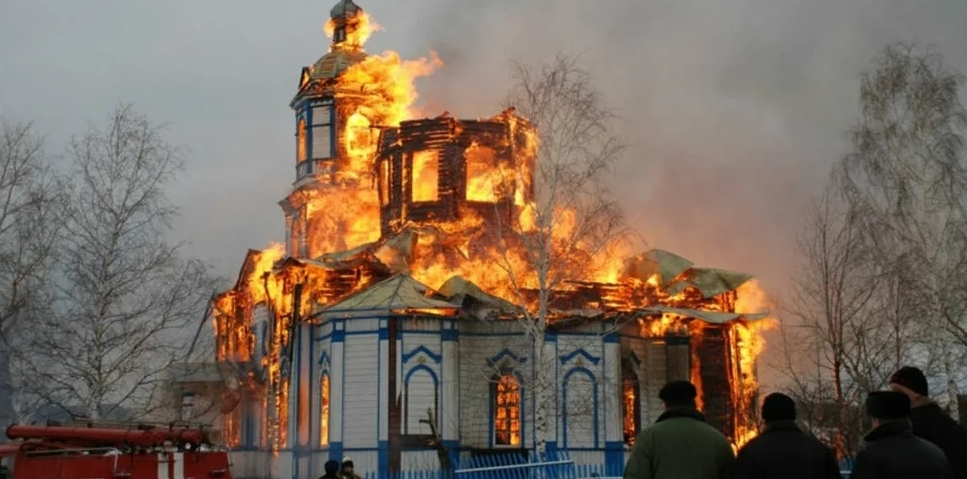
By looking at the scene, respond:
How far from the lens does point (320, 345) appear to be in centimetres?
3397

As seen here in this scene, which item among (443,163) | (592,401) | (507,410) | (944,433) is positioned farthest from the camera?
(443,163)

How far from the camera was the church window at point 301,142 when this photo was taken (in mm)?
44250

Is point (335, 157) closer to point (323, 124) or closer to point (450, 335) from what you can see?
point (323, 124)

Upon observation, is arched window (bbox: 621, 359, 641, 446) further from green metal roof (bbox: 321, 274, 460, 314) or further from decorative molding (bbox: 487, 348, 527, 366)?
green metal roof (bbox: 321, 274, 460, 314)

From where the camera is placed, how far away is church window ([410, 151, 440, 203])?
37750 mm

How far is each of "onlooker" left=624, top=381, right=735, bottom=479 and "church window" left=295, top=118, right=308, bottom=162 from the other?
38.1 m

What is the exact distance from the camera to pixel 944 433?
7508 millimetres

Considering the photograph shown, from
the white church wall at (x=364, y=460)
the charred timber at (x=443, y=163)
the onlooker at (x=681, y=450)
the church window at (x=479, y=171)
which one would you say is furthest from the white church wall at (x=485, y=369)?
the onlooker at (x=681, y=450)

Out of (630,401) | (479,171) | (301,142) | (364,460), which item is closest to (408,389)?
(364,460)

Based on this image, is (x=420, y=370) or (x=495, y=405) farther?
(x=495, y=405)

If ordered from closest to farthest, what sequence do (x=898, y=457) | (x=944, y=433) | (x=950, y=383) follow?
(x=898, y=457)
(x=944, y=433)
(x=950, y=383)

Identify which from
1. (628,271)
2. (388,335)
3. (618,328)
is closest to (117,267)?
(388,335)

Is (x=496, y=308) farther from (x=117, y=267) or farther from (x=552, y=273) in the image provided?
(x=117, y=267)

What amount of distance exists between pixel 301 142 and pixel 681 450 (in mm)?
38925
